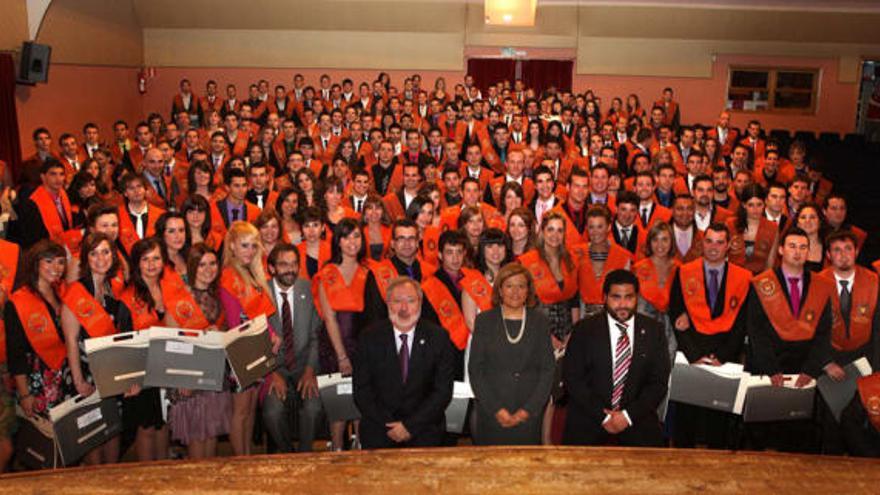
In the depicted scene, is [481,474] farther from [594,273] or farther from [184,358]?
[594,273]

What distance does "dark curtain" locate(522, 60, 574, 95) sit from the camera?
1706cm

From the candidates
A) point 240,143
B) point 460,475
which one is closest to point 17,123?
point 240,143

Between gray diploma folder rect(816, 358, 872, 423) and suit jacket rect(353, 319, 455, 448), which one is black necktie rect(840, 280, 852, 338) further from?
suit jacket rect(353, 319, 455, 448)

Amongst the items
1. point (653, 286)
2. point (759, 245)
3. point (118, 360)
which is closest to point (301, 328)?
point (118, 360)

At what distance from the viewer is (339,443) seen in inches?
173

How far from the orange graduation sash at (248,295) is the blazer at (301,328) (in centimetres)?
9

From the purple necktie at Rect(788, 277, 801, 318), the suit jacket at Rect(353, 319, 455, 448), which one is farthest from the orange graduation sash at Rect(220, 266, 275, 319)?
the purple necktie at Rect(788, 277, 801, 318)

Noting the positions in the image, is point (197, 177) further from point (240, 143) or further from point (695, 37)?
point (695, 37)

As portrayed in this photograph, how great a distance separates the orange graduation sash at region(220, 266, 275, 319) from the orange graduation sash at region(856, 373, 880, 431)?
3162 millimetres

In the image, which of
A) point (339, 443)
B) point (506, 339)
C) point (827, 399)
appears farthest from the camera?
point (339, 443)

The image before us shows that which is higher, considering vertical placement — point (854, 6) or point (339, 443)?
point (854, 6)

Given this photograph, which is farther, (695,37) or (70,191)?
(695,37)

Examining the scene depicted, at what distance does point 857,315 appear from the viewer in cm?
430

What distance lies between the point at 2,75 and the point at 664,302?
1011 centimetres
